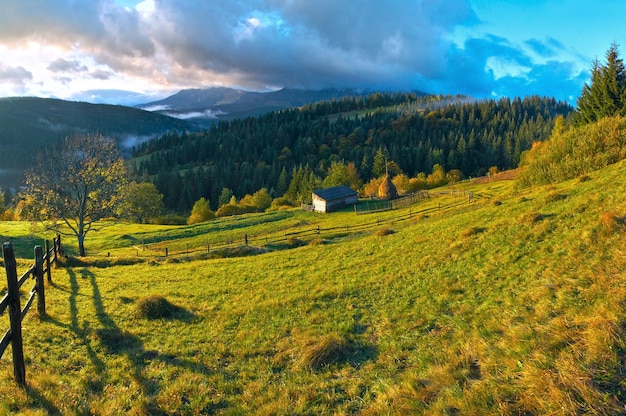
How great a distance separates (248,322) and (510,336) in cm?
903

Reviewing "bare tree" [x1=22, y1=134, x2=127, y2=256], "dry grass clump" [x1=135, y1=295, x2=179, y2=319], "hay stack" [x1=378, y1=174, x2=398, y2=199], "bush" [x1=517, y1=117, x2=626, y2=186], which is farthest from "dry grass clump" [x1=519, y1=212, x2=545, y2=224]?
"hay stack" [x1=378, y1=174, x2=398, y2=199]

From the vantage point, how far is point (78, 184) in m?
43.0

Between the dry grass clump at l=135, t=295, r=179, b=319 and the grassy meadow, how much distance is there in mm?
A: 55

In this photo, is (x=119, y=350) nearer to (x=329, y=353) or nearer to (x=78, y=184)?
(x=329, y=353)

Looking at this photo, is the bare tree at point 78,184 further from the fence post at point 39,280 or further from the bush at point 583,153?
the bush at point 583,153

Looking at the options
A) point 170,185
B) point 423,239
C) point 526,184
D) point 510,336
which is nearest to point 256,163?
point 170,185

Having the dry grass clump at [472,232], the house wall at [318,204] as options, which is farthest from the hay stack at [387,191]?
the dry grass clump at [472,232]

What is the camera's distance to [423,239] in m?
22.5

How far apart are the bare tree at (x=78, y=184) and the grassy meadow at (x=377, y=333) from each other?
75.0 ft

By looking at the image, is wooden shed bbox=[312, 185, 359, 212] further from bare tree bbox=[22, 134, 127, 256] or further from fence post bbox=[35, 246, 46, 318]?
fence post bbox=[35, 246, 46, 318]

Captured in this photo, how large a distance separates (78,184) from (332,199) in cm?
5145

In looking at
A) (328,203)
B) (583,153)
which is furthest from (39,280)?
(328,203)

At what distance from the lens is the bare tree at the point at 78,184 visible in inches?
1561

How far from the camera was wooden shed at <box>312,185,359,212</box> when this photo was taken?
80562 mm
